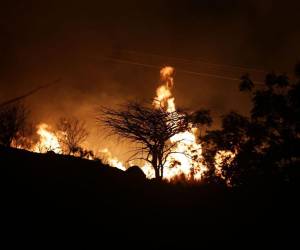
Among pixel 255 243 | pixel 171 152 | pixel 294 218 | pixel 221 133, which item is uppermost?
pixel 171 152

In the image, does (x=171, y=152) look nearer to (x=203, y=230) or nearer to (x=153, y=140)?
(x=153, y=140)

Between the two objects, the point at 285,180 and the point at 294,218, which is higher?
the point at 285,180

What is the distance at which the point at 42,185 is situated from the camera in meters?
14.3

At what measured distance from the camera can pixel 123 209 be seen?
540 inches

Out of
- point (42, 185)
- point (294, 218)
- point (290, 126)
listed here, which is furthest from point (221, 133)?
point (42, 185)

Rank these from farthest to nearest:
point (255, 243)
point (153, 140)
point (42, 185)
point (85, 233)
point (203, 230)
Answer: point (153, 140)
point (42, 185)
point (203, 230)
point (255, 243)
point (85, 233)

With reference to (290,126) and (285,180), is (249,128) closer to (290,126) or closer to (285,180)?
(290,126)

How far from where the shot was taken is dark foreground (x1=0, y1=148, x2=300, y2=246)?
435 inches

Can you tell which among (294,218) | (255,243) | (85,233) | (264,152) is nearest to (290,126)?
(264,152)

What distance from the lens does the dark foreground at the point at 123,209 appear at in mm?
11047

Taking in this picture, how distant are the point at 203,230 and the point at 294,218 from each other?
4.73 meters

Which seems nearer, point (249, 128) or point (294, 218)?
point (294, 218)

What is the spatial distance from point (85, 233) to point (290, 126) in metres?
13.8

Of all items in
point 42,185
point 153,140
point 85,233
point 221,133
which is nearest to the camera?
point 85,233
